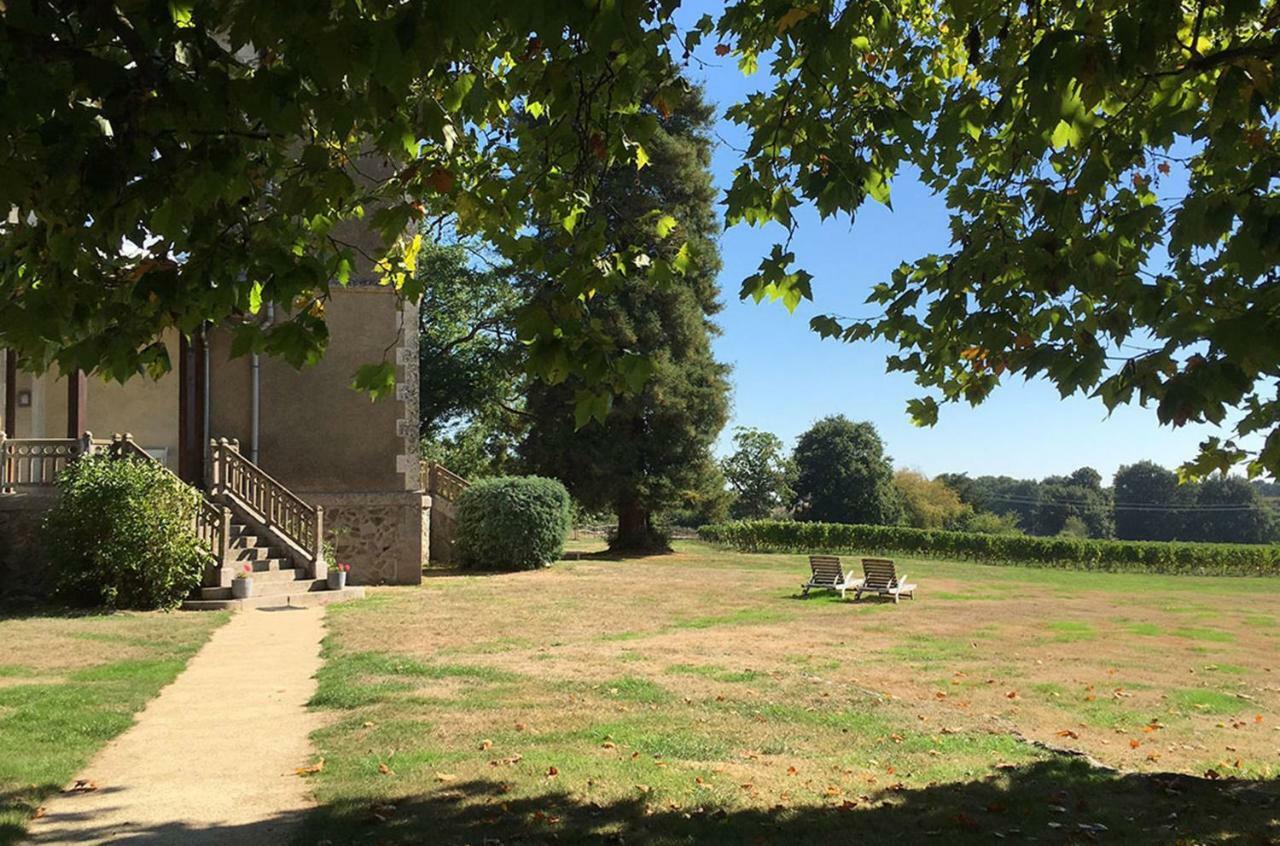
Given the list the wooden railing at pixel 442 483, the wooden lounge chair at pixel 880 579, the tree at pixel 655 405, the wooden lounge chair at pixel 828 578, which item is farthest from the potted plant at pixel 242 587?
the tree at pixel 655 405

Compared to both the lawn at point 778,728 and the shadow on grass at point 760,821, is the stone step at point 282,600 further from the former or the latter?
the shadow on grass at point 760,821

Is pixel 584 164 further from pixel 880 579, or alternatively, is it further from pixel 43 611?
pixel 880 579

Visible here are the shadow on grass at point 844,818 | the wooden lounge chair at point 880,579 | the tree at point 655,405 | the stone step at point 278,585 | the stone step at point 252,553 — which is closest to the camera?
the shadow on grass at point 844,818

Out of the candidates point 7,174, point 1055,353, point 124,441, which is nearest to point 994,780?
point 1055,353

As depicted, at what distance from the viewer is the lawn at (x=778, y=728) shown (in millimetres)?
5500

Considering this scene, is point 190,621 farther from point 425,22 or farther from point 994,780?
point 425,22

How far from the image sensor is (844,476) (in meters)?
59.7

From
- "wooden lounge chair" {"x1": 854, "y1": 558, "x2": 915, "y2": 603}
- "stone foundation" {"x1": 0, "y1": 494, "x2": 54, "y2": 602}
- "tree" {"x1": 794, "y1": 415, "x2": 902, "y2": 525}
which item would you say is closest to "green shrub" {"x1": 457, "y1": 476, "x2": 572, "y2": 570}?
"wooden lounge chair" {"x1": 854, "y1": 558, "x2": 915, "y2": 603}

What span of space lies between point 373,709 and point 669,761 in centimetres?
292

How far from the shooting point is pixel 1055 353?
4715 millimetres

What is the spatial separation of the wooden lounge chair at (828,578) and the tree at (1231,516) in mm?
83819

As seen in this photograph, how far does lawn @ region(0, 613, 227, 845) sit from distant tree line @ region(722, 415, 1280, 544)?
2346 centimetres

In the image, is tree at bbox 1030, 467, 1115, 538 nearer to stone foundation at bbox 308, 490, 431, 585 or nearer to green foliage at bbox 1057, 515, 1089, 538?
green foliage at bbox 1057, 515, 1089, 538

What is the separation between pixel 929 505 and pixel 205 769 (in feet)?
234
